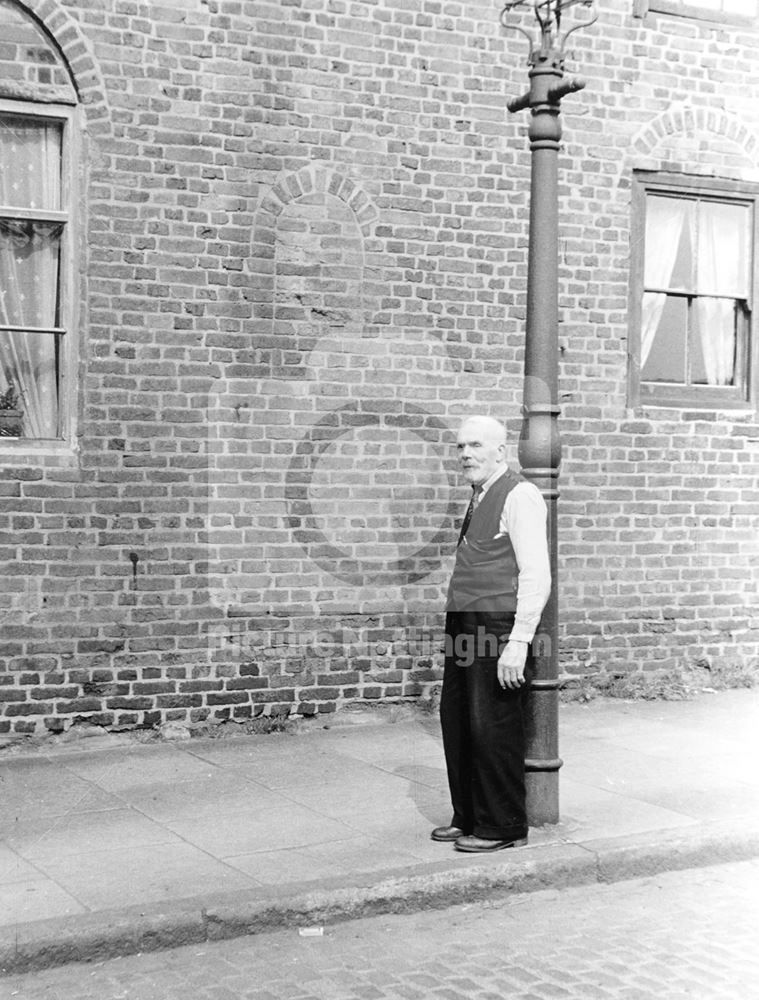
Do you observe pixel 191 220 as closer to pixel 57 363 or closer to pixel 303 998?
pixel 57 363

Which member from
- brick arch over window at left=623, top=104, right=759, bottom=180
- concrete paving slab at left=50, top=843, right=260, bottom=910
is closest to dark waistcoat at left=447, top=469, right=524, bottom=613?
concrete paving slab at left=50, top=843, right=260, bottom=910

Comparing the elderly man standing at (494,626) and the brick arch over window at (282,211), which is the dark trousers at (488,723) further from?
the brick arch over window at (282,211)

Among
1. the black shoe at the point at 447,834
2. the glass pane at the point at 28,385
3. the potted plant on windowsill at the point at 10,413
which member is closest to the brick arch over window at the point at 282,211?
the glass pane at the point at 28,385

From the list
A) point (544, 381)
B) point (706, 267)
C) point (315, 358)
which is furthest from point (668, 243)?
point (544, 381)

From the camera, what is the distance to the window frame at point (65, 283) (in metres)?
8.07

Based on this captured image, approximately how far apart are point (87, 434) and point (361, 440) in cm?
185

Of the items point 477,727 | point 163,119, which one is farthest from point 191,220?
point 477,727

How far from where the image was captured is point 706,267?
10.1 m

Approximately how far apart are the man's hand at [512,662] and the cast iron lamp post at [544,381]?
43 cm

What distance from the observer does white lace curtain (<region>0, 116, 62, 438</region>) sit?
317 inches

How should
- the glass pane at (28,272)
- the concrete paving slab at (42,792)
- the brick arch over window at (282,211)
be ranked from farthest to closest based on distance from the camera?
1. the brick arch over window at (282,211)
2. the glass pane at (28,272)
3. the concrete paving slab at (42,792)

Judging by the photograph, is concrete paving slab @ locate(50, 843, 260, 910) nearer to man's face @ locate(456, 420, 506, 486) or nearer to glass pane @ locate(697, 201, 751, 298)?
man's face @ locate(456, 420, 506, 486)

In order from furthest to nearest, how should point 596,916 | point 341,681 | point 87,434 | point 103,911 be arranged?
point 341,681, point 87,434, point 596,916, point 103,911

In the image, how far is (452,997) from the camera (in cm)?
458
